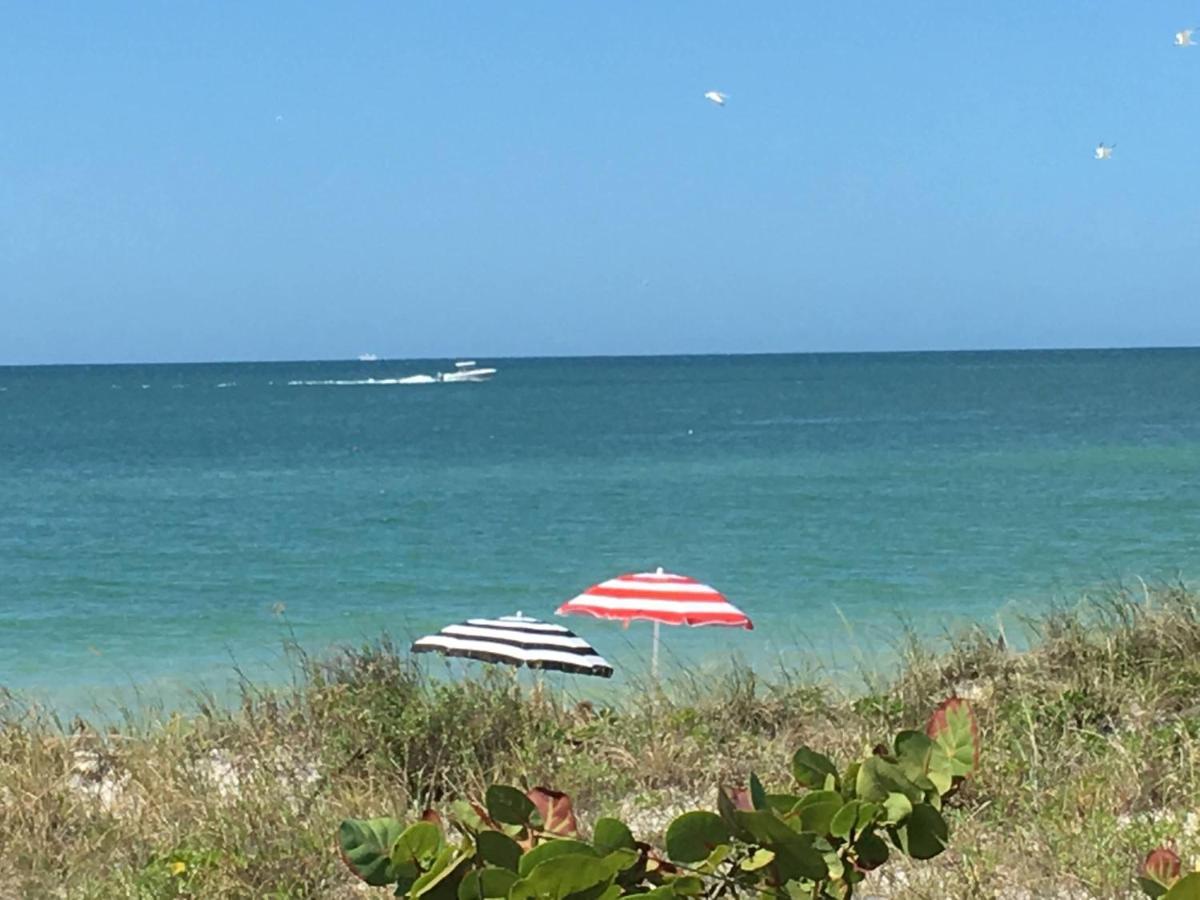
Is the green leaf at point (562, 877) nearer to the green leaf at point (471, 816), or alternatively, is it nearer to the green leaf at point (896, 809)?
the green leaf at point (471, 816)

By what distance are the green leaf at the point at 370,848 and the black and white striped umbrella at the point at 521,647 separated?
6.68m

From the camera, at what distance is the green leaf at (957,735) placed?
5.73 ft

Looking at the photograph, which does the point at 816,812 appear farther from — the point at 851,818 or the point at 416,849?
the point at 416,849

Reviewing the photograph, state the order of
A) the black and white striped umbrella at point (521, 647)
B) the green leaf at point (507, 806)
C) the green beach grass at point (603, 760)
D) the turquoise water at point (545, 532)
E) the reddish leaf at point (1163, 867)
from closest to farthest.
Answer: the green leaf at point (507, 806), the reddish leaf at point (1163, 867), the green beach grass at point (603, 760), the black and white striped umbrella at point (521, 647), the turquoise water at point (545, 532)

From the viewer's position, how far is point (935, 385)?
110750mm

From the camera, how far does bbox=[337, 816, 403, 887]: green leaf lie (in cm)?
159

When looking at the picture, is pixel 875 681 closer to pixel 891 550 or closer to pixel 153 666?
pixel 153 666

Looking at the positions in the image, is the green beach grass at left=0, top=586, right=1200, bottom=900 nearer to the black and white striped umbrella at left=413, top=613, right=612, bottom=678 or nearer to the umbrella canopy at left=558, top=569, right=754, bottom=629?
the black and white striped umbrella at left=413, top=613, right=612, bottom=678

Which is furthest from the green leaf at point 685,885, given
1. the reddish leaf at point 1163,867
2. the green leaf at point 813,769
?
the reddish leaf at point 1163,867

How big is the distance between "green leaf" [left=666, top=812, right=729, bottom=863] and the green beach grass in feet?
6.57

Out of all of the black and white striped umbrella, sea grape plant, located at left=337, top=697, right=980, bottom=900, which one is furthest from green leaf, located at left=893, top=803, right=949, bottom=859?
the black and white striped umbrella

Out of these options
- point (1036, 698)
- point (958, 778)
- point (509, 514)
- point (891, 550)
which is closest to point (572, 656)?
point (1036, 698)

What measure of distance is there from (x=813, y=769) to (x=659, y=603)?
300 inches

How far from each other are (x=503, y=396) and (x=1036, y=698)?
10126cm
